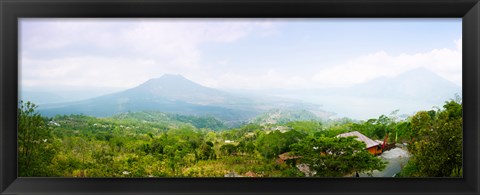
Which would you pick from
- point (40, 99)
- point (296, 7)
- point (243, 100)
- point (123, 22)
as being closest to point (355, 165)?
point (243, 100)

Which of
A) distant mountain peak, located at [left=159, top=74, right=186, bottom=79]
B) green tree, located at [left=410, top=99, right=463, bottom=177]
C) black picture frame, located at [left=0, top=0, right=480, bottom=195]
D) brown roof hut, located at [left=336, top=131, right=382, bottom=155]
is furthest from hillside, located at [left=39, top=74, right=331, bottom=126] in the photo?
green tree, located at [left=410, top=99, right=463, bottom=177]

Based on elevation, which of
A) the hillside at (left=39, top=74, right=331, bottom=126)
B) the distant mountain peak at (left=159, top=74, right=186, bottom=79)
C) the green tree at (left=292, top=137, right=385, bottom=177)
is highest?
the distant mountain peak at (left=159, top=74, right=186, bottom=79)

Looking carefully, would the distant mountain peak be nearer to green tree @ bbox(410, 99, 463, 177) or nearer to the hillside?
the hillside

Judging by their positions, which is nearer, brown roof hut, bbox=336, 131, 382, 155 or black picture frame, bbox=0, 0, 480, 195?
black picture frame, bbox=0, 0, 480, 195

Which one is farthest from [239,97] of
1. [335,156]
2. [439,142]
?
[439,142]

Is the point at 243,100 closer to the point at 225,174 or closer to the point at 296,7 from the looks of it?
the point at 225,174

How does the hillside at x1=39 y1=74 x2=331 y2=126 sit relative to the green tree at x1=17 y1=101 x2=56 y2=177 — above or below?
above

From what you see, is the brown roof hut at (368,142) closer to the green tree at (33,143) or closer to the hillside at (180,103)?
the hillside at (180,103)

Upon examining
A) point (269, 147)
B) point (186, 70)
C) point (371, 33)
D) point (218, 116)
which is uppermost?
point (371, 33)
